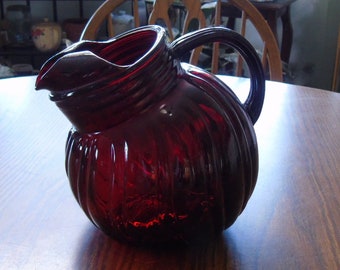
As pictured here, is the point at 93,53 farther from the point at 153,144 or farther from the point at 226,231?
the point at 226,231

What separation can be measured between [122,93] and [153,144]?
0.05 meters

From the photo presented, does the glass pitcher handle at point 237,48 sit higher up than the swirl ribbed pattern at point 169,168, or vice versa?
the glass pitcher handle at point 237,48

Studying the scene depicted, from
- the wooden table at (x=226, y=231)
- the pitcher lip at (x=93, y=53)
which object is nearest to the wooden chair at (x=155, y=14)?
the wooden table at (x=226, y=231)

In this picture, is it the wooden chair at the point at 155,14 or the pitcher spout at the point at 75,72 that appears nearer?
the pitcher spout at the point at 75,72

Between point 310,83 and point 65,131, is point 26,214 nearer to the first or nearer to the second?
point 65,131

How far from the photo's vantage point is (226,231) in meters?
0.47

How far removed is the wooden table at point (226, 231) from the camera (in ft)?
1.43

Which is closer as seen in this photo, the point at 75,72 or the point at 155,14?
the point at 75,72

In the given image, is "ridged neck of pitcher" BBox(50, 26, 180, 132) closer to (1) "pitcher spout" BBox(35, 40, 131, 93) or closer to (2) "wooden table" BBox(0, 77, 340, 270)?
(1) "pitcher spout" BBox(35, 40, 131, 93)

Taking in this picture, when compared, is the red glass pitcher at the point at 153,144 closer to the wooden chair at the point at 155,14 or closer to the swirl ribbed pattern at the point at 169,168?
the swirl ribbed pattern at the point at 169,168

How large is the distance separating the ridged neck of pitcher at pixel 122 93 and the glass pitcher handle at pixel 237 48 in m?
0.03

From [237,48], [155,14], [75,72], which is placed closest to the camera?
[75,72]

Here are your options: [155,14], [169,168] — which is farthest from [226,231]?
[155,14]

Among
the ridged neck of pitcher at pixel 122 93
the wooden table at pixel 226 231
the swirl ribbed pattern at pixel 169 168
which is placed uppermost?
the ridged neck of pitcher at pixel 122 93
